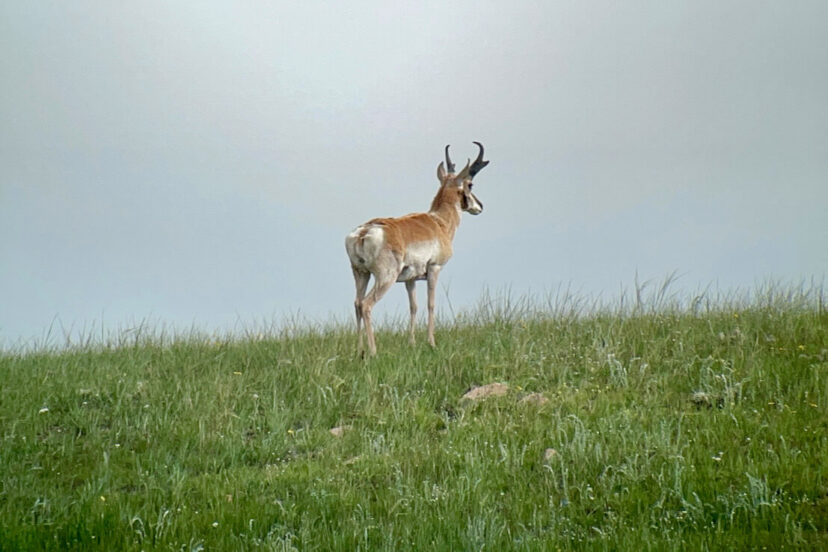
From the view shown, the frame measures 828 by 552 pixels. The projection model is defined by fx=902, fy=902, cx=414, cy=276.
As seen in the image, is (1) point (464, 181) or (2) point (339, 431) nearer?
(2) point (339, 431)

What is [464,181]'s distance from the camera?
45.3ft

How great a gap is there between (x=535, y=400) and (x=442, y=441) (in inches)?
60.5

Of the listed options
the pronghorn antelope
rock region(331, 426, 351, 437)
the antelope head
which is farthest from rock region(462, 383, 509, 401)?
the antelope head

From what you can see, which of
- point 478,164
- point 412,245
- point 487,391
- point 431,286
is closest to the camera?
point 487,391

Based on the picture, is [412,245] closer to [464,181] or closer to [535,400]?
[464,181]

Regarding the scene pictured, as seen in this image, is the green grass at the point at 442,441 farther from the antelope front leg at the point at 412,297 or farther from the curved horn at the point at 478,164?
the curved horn at the point at 478,164

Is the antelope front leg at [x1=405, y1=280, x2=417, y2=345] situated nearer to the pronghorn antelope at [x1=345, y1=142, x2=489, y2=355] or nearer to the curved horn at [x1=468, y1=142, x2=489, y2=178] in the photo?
the pronghorn antelope at [x1=345, y1=142, x2=489, y2=355]

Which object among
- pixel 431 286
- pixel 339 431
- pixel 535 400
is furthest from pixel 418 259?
pixel 339 431

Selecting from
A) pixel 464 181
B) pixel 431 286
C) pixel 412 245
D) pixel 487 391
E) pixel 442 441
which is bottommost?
pixel 442 441

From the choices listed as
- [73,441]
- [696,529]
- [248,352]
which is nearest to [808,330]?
[696,529]

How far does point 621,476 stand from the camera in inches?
281

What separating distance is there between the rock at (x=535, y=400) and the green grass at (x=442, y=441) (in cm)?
10

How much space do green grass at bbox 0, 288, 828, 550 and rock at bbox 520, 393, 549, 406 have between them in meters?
0.10

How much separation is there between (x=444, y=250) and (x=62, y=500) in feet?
22.1
